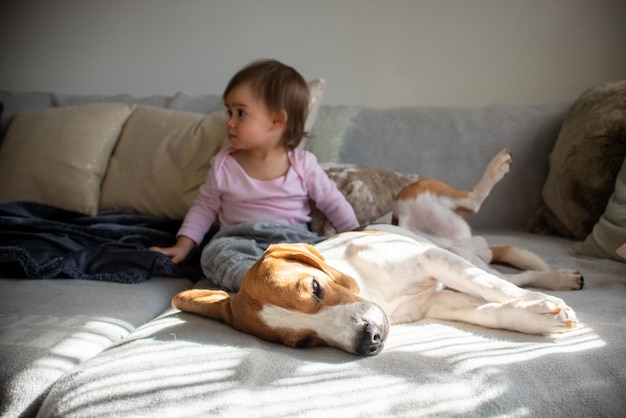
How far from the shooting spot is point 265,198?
87.4 inches

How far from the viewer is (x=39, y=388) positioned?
1.18 m

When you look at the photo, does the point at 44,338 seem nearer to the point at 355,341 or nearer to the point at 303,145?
the point at 355,341

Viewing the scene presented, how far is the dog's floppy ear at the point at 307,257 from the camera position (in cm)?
124

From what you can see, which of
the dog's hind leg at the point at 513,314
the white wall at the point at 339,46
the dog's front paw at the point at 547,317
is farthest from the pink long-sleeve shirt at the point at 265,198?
the white wall at the point at 339,46

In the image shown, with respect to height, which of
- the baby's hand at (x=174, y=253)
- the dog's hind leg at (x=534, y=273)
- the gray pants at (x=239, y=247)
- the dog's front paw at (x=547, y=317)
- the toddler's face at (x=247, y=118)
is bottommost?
the baby's hand at (x=174, y=253)

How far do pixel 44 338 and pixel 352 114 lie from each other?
188 centimetres

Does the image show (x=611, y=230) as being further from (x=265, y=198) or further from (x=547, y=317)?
(x=265, y=198)

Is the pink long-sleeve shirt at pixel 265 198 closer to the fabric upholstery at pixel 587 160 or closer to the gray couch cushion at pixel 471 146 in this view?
the gray couch cushion at pixel 471 146

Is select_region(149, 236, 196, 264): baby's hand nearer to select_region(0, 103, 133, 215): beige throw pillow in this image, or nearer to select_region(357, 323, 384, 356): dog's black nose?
select_region(0, 103, 133, 215): beige throw pillow

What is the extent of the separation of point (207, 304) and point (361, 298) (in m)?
0.42

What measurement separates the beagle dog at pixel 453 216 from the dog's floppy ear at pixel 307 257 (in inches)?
31.8

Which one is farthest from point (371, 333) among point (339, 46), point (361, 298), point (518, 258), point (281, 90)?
point (339, 46)

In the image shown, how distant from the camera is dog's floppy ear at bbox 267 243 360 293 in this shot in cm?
124

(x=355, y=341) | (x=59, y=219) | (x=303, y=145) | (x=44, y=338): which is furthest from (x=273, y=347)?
(x=59, y=219)
